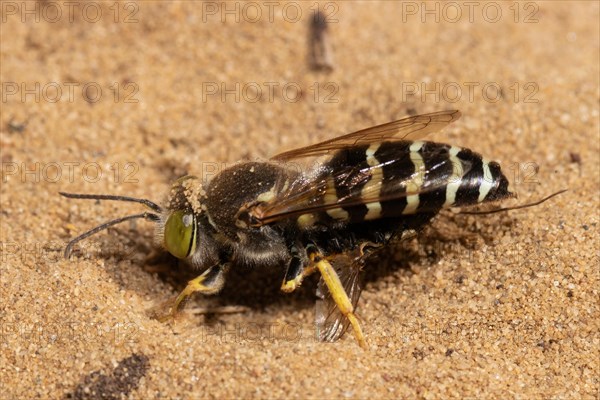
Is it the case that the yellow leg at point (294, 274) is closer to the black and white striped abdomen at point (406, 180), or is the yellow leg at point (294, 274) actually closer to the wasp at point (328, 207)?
the wasp at point (328, 207)

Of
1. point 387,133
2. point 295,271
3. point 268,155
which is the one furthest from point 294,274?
point 268,155

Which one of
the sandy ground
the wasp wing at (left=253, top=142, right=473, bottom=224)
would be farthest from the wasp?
the sandy ground

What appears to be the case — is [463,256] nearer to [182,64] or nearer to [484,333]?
[484,333]

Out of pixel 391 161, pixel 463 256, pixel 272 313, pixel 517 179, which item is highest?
pixel 391 161

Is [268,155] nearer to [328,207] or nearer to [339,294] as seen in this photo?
[328,207]

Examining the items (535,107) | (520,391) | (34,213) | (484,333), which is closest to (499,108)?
(535,107)

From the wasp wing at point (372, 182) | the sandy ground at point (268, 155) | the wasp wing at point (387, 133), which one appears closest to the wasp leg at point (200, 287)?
the sandy ground at point (268, 155)
